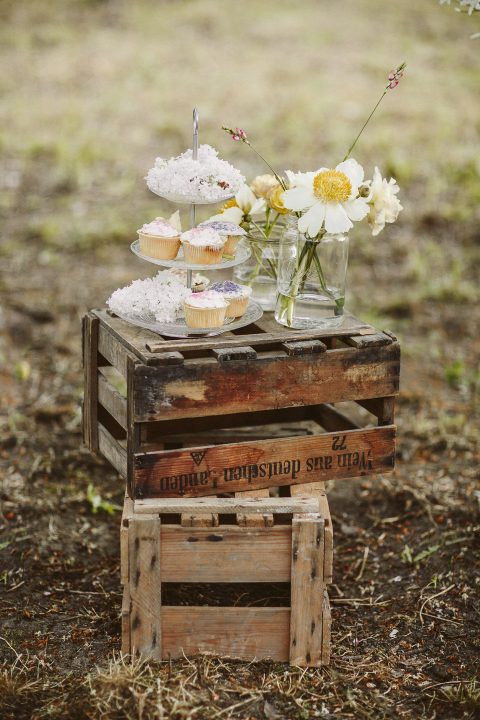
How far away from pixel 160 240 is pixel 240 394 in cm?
53

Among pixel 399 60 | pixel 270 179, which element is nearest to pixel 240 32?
pixel 399 60

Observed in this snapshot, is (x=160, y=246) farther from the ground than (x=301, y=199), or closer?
closer

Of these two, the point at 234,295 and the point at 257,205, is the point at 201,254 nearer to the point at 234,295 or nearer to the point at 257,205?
the point at 234,295

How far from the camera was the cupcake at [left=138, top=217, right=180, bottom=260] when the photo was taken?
8.90 ft

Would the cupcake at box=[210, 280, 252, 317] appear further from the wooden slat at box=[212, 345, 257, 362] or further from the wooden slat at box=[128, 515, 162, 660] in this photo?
the wooden slat at box=[128, 515, 162, 660]

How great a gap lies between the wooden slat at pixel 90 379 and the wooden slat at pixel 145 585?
0.59m

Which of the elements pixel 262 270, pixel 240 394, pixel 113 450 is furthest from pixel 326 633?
pixel 262 270

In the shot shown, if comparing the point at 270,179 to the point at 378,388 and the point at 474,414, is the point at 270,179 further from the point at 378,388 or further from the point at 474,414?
the point at 474,414

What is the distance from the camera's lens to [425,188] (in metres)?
7.60

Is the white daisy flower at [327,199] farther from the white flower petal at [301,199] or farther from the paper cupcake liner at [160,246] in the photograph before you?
the paper cupcake liner at [160,246]

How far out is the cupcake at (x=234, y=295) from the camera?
270cm

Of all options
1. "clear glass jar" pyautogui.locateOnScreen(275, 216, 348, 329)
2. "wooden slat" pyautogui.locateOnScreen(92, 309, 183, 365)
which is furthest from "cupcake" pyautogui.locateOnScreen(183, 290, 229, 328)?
"clear glass jar" pyautogui.locateOnScreen(275, 216, 348, 329)

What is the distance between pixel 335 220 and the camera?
2596 millimetres

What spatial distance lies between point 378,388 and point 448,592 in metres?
0.81
